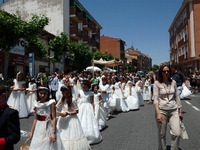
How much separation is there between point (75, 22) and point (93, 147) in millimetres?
33541

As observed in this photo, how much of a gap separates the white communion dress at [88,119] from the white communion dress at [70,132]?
2.64ft

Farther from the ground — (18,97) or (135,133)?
(18,97)

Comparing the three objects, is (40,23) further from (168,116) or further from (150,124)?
(168,116)

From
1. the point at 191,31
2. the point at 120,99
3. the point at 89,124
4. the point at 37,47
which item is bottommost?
the point at 89,124

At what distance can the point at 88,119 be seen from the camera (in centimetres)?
557

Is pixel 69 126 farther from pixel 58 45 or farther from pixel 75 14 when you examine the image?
pixel 75 14

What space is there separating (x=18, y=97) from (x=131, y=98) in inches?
196

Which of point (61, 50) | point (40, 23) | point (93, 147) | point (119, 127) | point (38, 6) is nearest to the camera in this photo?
point (93, 147)

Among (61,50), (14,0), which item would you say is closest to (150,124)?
(61,50)

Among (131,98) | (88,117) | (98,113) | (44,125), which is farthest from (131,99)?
(44,125)

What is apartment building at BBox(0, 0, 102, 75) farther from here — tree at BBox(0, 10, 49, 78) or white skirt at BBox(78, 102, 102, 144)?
white skirt at BBox(78, 102, 102, 144)

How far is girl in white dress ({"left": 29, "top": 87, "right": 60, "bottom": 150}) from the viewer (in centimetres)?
367

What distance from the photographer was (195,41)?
3384 centimetres

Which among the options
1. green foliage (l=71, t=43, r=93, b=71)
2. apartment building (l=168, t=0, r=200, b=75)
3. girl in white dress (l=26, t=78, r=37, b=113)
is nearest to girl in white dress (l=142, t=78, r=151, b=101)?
girl in white dress (l=26, t=78, r=37, b=113)
